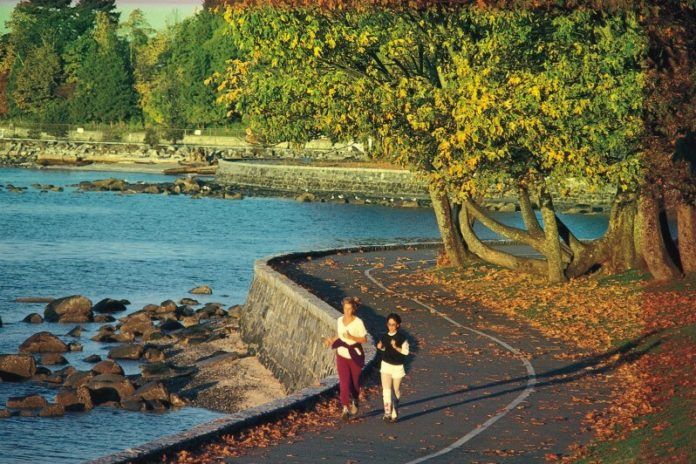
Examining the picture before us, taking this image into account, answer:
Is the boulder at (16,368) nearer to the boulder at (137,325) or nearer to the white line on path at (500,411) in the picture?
the boulder at (137,325)

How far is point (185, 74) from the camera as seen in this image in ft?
510

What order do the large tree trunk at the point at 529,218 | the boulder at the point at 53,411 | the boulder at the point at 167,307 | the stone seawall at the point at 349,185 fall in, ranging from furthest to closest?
the stone seawall at the point at 349,185, the boulder at the point at 167,307, the large tree trunk at the point at 529,218, the boulder at the point at 53,411

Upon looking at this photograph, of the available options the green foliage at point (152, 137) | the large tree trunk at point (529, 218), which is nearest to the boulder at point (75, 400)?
the large tree trunk at point (529, 218)

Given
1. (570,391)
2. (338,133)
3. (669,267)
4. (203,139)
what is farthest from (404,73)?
(203,139)

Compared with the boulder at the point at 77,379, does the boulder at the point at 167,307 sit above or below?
below

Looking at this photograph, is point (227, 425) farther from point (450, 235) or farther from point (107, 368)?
point (450, 235)

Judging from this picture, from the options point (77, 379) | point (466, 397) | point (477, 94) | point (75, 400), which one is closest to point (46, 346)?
point (77, 379)

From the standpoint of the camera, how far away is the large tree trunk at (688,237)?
106ft

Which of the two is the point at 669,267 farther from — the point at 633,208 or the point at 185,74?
the point at 185,74

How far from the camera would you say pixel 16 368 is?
107 ft

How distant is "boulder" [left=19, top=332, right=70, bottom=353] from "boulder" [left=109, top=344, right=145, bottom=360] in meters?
1.61

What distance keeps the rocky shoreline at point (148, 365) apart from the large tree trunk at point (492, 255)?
7.35 metres

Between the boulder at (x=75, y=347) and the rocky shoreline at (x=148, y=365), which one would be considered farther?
the boulder at (x=75, y=347)

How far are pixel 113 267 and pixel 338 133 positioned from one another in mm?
28633
